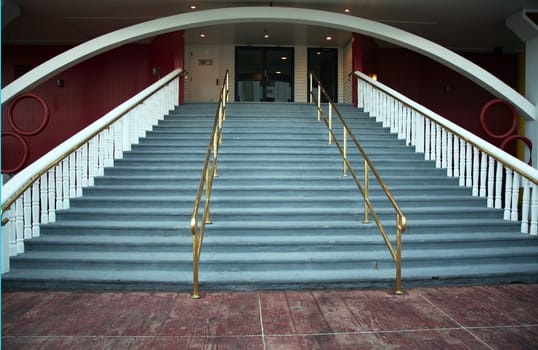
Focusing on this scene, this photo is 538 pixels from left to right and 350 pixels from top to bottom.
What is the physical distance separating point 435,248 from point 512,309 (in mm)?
1307

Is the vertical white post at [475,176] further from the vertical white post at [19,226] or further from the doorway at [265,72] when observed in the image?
the doorway at [265,72]

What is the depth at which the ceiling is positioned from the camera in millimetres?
8977

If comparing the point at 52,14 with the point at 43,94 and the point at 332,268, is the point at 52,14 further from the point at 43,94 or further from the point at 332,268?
the point at 332,268

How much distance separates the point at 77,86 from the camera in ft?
40.9

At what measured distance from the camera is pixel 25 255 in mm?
4680

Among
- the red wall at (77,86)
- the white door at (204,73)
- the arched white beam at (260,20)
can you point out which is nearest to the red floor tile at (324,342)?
the arched white beam at (260,20)

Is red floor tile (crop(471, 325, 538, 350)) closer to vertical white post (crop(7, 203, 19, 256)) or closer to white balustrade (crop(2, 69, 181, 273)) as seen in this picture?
white balustrade (crop(2, 69, 181, 273))

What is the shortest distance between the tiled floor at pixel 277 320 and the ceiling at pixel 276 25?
7.13 metres

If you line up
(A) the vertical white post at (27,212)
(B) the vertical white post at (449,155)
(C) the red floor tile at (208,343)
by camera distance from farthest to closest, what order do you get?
(B) the vertical white post at (449,155) → (A) the vertical white post at (27,212) → (C) the red floor tile at (208,343)

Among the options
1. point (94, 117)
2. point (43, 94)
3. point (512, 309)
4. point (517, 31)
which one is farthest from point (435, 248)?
point (43, 94)

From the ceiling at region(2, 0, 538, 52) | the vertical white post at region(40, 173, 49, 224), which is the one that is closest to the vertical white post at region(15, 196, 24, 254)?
the vertical white post at region(40, 173, 49, 224)

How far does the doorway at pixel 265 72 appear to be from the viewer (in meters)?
13.6

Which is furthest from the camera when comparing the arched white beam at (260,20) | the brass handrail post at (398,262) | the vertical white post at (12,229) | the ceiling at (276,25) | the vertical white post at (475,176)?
the ceiling at (276,25)

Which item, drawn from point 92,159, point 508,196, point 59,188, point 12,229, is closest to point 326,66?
point 508,196
